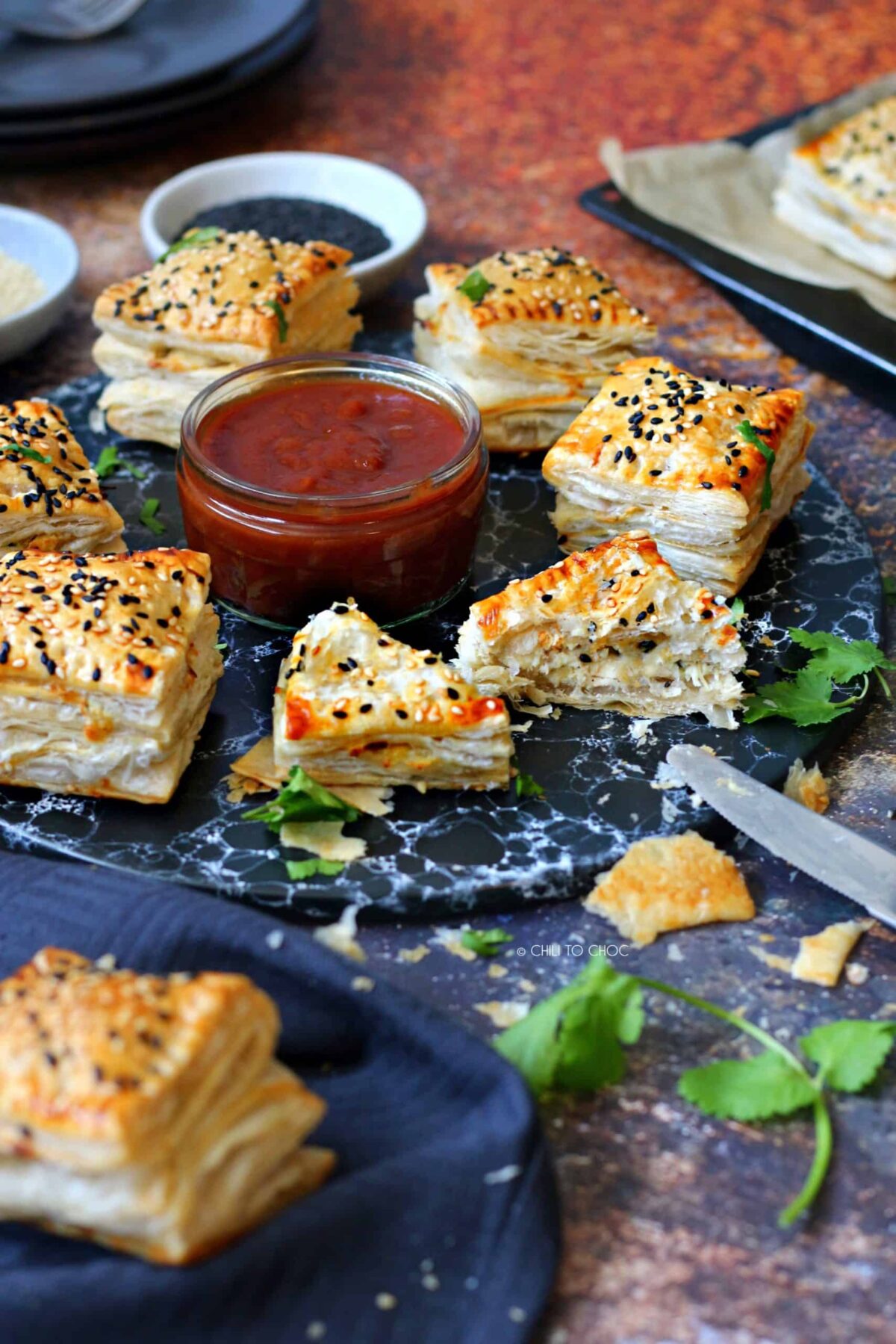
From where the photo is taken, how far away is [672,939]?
342cm

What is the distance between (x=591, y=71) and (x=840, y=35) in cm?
170

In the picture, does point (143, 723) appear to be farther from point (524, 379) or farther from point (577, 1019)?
point (524, 379)

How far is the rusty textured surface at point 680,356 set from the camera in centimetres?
275

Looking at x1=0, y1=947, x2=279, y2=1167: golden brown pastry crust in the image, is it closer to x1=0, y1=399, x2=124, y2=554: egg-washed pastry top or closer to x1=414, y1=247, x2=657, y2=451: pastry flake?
x1=0, y1=399, x2=124, y2=554: egg-washed pastry top

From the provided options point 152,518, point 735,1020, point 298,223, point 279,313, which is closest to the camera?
point 735,1020

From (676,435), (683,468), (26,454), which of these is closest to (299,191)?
(26,454)

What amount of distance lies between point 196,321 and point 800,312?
8.49 ft

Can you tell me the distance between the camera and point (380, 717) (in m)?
3.63

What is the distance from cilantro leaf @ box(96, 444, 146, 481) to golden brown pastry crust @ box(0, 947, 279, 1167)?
8.85 ft

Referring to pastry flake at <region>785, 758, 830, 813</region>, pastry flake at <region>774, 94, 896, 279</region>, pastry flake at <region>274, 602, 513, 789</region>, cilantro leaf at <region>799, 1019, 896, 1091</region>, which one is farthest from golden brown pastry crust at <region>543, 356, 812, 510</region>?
pastry flake at <region>774, 94, 896, 279</region>

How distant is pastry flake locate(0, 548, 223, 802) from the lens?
11.8ft

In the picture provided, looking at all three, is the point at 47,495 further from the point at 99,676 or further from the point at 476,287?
the point at 476,287

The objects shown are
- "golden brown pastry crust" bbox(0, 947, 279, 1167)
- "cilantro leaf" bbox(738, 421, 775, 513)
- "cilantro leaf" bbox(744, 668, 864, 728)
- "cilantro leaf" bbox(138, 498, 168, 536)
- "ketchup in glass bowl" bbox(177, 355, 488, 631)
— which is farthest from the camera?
"cilantro leaf" bbox(138, 498, 168, 536)

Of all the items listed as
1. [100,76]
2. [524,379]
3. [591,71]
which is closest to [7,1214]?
[524,379]
